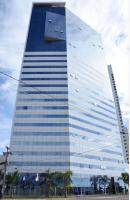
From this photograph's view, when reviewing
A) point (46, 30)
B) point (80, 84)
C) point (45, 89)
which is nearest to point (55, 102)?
point (45, 89)

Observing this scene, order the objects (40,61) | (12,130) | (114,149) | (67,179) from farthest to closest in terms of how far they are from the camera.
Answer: (114,149)
(40,61)
(12,130)
(67,179)

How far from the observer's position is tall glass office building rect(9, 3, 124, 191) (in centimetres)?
7731

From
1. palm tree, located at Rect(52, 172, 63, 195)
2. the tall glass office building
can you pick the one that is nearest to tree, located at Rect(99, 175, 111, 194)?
the tall glass office building

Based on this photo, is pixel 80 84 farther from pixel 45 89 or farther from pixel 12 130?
pixel 12 130

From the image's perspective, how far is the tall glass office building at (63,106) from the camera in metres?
77.3

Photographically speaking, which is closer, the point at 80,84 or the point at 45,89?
the point at 45,89

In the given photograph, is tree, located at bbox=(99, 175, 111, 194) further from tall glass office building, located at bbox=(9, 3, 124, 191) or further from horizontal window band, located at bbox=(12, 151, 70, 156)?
horizontal window band, located at bbox=(12, 151, 70, 156)

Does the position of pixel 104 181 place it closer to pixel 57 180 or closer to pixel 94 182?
pixel 94 182

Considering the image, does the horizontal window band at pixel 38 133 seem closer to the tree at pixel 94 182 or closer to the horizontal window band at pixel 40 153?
the horizontal window band at pixel 40 153

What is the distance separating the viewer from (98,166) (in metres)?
85.9

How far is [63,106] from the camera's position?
84312 millimetres

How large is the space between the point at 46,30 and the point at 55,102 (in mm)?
36737

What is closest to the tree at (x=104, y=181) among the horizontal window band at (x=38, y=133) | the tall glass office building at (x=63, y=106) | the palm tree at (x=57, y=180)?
the tall glass office building at (x=63, y=106)

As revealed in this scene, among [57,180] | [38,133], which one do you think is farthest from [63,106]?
[57,180]
